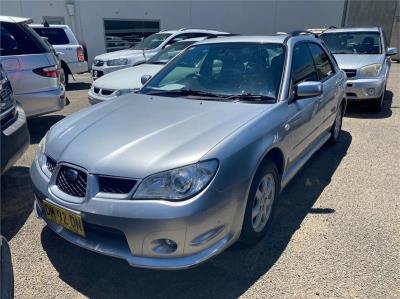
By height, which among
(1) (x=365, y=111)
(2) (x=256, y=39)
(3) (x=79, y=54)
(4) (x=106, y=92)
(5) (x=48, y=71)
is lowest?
(1) (x=365, y=111)

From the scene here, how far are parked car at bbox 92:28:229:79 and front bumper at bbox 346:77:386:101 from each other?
3.81 meters

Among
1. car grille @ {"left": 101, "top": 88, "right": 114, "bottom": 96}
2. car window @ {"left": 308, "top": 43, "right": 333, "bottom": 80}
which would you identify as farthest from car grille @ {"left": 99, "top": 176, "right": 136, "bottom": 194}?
car grille @ {"left": 101, "top": 88, "right": 114, "bottom": 96}

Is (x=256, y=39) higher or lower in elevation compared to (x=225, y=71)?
higher

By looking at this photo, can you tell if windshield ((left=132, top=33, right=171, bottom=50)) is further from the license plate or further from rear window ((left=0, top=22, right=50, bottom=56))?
the license plate

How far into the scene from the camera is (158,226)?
2123 millimetres

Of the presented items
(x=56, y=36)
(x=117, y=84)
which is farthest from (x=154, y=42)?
(x=117, y=84)

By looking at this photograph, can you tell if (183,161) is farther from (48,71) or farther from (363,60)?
(363,60)

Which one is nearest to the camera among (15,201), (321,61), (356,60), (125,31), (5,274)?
(5,274)

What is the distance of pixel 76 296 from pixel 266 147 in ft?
5.53

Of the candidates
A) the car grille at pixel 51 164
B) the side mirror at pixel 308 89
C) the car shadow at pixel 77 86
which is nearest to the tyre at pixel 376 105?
the side mirror at pixel 308 89

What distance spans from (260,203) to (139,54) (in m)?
8.04

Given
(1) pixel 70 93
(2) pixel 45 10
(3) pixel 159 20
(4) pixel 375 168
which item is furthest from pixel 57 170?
(3) pixel 159 20

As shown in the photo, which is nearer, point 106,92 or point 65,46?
point 106,92

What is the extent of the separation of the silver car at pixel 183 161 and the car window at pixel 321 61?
69cm
